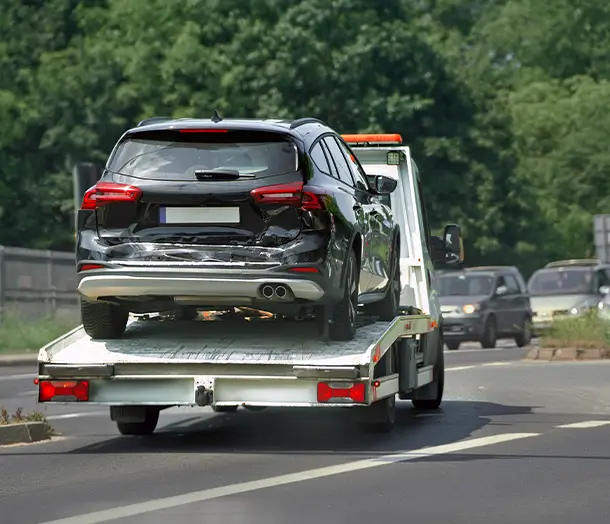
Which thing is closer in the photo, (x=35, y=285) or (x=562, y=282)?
(x=35, y=285)

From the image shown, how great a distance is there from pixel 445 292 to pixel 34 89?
2468 centimetres

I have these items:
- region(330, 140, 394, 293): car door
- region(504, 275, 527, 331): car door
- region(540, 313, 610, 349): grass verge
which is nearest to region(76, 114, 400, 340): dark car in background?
region(330, 140, 394, 293): car door

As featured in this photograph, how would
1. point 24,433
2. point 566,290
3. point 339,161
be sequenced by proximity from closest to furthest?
1. point 339,161
2. point 24,433
3. point 566,290

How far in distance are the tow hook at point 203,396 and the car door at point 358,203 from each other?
1.70 metres

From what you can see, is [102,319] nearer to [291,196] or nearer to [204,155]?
[204,155]

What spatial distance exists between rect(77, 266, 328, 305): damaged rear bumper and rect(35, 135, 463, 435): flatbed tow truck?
51cm

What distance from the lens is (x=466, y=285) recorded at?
3806cm

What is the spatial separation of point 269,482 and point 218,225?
2325mm

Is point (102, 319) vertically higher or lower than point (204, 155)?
lower

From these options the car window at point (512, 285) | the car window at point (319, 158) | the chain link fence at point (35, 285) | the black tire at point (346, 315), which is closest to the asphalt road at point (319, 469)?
the black tire at point (346, 315)

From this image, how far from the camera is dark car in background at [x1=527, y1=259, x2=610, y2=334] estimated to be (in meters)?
39.5

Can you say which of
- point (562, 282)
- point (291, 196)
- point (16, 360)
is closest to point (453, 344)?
point (562, 282)

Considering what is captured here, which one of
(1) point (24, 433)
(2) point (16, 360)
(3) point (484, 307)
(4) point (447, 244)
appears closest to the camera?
(1) point (24, 433)

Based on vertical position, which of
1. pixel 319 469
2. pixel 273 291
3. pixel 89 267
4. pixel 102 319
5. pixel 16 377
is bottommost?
pixel 16 377
